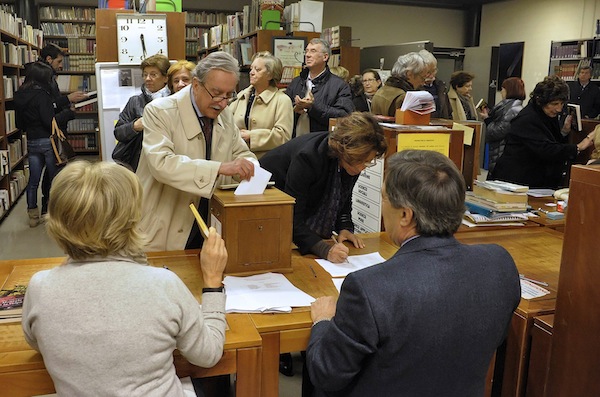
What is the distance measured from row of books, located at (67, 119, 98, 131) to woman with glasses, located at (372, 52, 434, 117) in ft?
27.1

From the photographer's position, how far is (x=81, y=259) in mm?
1263

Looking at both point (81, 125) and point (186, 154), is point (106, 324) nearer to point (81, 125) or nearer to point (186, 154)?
point (186, 154)

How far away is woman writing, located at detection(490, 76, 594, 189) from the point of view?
147 inches

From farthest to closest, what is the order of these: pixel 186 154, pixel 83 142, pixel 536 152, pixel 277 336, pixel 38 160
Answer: pixel 83 142 → pixel 38 160 → pixel 536 152 → pixel 186 154 → pixel 277 336

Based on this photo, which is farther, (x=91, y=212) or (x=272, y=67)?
(x=272, y=67)

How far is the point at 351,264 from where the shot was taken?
2.20 metres

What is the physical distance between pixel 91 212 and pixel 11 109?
22.8ft

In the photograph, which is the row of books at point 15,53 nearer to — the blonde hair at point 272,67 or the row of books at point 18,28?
the row of books at point 18,28

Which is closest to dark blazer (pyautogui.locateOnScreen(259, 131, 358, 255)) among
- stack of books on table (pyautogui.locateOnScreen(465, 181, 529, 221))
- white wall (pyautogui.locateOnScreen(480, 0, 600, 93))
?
stack of books on table (pyautogui.locateOnScreen(465, 181, 529, 221))

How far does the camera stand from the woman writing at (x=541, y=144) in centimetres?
372

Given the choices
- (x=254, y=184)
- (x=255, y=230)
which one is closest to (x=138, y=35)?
(x=254, y=184)

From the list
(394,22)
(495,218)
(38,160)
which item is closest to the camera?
(495,218)

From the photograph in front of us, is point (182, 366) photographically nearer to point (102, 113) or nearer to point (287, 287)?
point (287, 287)

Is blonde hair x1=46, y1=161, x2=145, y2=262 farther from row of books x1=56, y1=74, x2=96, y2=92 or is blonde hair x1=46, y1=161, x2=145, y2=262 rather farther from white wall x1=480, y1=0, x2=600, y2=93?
row of books x1=56, y1=74, x2=96, y2=92
